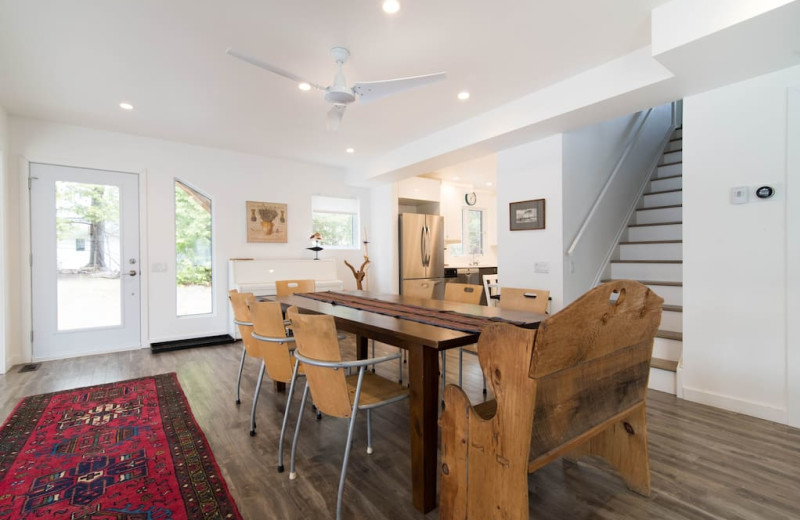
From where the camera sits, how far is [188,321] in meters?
4.98

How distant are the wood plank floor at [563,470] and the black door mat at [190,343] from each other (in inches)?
61.9

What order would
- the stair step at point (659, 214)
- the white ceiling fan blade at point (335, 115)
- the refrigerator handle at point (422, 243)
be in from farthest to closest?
the refrigerator handle at point (422, 243) < the stair step at point (659, 214) < the white ceiling fan blade at point (335, 115)

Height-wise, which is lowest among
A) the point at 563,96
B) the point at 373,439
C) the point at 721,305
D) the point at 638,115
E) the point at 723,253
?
the point at 373,439

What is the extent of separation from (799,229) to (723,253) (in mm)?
411

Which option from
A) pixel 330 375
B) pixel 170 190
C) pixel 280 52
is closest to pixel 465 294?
pixel 330 375

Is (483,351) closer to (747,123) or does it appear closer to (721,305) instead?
(721,305)

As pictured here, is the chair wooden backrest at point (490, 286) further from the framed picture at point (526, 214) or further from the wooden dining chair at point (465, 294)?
the wooden dining chair at point (465, 294)

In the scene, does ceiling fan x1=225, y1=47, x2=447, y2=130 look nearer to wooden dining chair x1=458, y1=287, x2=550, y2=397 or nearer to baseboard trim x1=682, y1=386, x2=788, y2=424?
wooden dining chair x1=458, y1=287, x2=550, y2=397

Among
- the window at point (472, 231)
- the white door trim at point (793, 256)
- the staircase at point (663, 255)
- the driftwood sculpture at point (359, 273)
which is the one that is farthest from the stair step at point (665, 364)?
the window at point (472, 231)

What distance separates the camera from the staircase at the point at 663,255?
10.5 ft

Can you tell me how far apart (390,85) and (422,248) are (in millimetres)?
4145

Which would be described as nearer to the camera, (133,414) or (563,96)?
(133,414)

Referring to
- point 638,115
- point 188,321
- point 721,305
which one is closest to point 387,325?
point 721,305

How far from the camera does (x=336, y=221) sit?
254 inches
